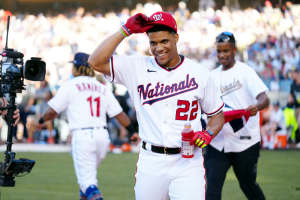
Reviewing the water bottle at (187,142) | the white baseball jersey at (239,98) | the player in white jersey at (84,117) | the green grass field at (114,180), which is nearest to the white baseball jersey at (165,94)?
the water bottle at (187,142)

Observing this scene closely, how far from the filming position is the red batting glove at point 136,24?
436cm

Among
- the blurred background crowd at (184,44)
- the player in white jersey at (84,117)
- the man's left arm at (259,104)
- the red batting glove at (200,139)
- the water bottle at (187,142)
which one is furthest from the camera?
the blurred background crowd at (184,44)

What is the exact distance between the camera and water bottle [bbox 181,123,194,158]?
14.1 ft

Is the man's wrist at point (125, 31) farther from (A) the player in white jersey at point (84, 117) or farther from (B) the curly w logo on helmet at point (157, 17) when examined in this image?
(A) the player in white jersey at point (84, 117)

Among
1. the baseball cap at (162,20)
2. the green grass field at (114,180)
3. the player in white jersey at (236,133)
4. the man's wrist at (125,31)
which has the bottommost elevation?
the green grass field at (114,180)

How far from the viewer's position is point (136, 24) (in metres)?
4.38

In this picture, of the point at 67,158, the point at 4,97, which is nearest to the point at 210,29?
the point at 67,158

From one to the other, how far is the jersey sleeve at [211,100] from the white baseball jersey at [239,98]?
6.26 feet

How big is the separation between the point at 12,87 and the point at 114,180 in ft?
19.6

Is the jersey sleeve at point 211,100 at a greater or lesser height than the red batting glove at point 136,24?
lesser

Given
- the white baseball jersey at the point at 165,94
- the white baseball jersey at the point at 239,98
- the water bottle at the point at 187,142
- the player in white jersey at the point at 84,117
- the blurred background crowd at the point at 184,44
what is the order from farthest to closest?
the blurred background crowd at the point at 184,44
the player in white jersey at the point at 84,117
the white baseball jersey at the point at 239,98
the white baseball jersey at the point at 165,94
the water bottle at the point at 187,142

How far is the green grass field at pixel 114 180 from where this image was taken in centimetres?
926

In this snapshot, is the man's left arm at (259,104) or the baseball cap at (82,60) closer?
the man's left arm at (259,104)

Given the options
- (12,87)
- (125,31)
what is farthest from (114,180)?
(125,31)
